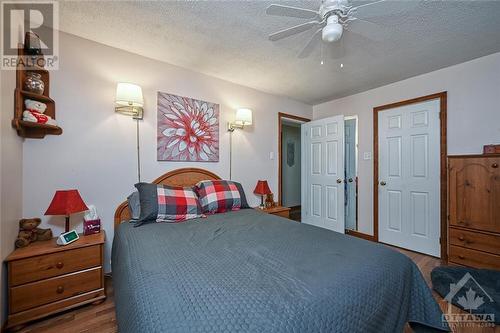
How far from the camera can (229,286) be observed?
2.84 feet

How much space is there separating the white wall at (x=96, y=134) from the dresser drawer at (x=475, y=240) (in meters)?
2.97

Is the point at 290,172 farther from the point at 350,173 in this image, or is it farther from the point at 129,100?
the point at 129,100

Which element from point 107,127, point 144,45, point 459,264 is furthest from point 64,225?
point 459,264

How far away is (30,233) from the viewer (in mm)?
1654

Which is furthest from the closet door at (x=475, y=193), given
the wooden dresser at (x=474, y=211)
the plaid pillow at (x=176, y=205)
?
the plaid pillow at (x=176, y=205)

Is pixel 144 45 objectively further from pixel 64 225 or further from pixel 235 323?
pixel 235 323

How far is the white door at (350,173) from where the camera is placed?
3.54m

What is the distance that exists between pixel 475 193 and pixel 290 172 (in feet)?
11.8

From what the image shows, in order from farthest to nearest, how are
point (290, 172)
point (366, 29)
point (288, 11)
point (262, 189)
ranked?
1. point (290, 172)
2. point (262, 189)
3. point (366, 29)
4. point (288, 11)

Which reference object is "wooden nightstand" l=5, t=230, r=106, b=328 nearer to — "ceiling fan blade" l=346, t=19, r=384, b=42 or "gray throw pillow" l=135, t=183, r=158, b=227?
"gray throw pillow" l=135, t=183, r=158, b=227

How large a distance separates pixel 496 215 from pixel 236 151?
289cm

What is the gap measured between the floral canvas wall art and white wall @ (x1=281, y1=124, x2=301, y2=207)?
290 cm

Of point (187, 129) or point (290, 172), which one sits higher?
point (187, 129)

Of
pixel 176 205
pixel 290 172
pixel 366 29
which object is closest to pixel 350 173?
pixel 290 172
